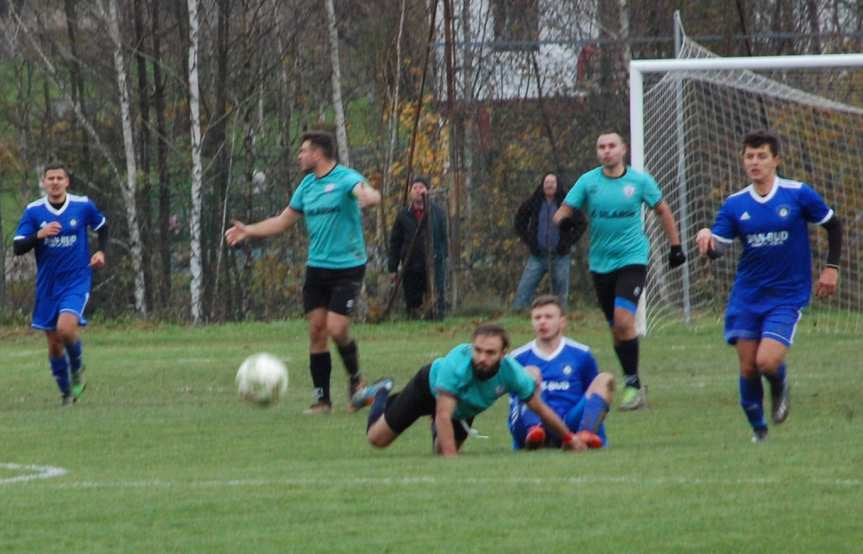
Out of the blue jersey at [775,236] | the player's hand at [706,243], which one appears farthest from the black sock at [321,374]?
the player's hand at [706,243]

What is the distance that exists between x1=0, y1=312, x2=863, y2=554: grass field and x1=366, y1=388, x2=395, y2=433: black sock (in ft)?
0.73

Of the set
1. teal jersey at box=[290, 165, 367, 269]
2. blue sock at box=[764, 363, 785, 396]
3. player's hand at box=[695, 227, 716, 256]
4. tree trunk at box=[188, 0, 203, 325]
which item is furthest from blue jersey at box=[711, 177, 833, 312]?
tree trunk at box=[188, 0, 203, 325]

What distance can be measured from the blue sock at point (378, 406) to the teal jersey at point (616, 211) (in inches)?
94.8

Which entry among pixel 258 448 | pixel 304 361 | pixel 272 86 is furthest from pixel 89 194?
pixel 258 448

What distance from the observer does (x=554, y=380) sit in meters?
10.4

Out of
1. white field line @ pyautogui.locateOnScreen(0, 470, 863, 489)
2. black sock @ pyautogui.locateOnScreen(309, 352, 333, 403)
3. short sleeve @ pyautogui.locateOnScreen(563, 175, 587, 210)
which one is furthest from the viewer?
black sock @ pyautogui.locateOnScreen(309, 352, 333, 403)

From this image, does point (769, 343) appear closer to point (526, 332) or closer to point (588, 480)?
point (588, 480)

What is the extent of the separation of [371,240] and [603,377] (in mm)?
16920

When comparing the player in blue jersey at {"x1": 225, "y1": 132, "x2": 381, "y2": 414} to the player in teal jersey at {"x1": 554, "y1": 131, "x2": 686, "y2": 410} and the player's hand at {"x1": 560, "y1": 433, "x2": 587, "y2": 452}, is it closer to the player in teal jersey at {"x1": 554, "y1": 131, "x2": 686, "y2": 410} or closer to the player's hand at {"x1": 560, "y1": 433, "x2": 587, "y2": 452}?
the player in teal jersey at {"x1": 554, "y1": 131, "x2": 686, "y2": 410}

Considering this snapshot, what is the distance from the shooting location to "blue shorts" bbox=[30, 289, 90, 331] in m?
14.2

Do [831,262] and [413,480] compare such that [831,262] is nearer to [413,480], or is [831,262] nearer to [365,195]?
[413,480]

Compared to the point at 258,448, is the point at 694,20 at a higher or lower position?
higher

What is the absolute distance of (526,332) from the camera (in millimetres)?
20594

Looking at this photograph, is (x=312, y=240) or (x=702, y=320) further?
(x=702, y=320)
